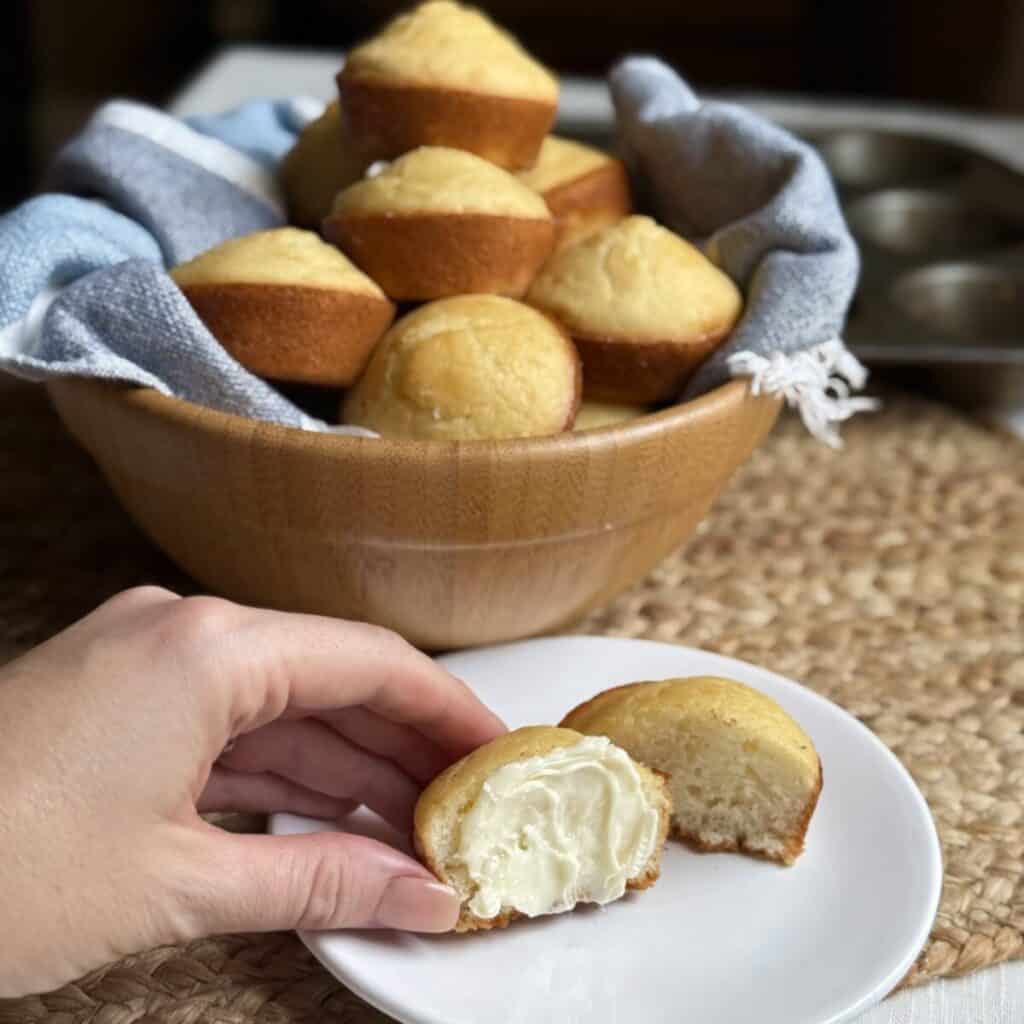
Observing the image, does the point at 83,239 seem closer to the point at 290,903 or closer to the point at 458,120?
the point at 458,120

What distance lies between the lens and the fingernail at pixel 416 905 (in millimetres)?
656

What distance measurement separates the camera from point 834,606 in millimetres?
1036

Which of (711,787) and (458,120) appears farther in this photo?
(458,120)

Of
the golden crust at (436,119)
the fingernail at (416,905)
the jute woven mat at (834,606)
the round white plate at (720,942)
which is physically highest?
the golden crust at (436,119)

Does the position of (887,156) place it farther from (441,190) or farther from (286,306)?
(286,306)

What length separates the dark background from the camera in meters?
3.05

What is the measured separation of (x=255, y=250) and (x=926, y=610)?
541mm

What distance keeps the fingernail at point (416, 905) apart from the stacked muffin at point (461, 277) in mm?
287

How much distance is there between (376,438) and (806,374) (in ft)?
0.98

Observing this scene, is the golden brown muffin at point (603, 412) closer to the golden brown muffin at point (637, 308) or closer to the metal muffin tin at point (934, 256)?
the golden brown muffin at point (637, 308)

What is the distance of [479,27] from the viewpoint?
1044 millimetres

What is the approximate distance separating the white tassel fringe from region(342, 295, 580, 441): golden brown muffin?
4.3 inches

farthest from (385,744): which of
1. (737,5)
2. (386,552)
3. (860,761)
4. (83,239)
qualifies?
(737,5)

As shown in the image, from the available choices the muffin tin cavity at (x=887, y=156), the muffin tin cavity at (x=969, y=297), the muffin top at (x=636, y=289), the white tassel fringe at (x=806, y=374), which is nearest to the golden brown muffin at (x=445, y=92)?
the muffin top at (x=636, y=289)
